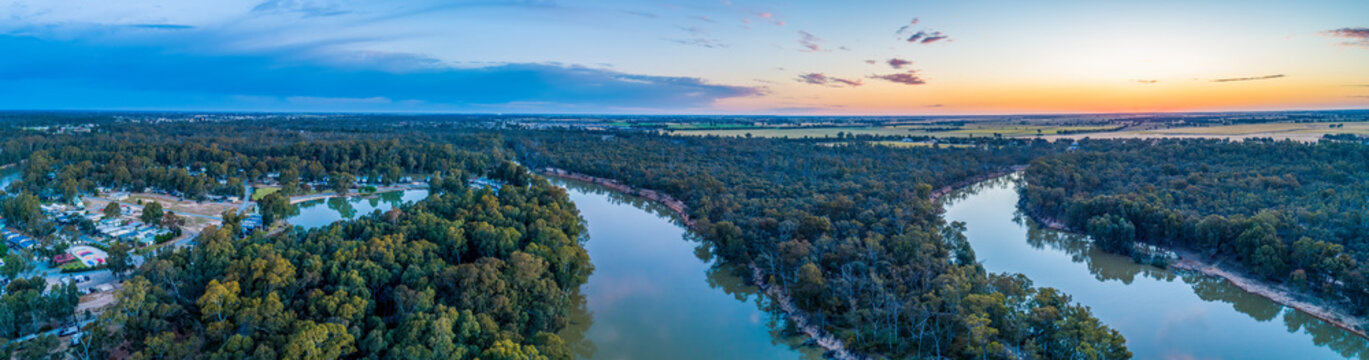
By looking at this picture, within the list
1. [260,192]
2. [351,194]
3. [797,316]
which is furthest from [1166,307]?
[260,192]

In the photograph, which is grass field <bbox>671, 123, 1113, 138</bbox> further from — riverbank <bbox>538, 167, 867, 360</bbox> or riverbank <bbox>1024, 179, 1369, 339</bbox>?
riverbank <bbox>1024, 179, 1369, 339</bbox>

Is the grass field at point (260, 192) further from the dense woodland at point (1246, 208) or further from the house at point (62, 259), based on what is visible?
the dense woodland at point (1246, 208)

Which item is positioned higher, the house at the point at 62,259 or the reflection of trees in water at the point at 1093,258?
the house at the point at 62,259

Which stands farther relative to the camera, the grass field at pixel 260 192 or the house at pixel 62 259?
Result: the grass field at pixel 260 192

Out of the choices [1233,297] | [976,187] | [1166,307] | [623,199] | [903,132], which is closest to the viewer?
[1166,307]

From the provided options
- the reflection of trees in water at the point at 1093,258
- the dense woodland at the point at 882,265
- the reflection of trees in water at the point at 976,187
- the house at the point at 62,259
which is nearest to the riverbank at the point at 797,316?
the dense woodland at the point at 882,265

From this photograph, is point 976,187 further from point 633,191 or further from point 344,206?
point 344,206

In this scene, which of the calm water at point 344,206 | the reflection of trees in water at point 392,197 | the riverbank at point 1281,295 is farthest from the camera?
the reflection of trees in water at point 392,197

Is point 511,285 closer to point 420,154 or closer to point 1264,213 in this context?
point 1264,213

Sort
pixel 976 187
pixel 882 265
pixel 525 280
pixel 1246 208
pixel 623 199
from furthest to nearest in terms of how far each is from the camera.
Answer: pixel 976 187 → pixel 623 199 → pixel 1246 208 → pixel 882 265 → pixel 525 280
